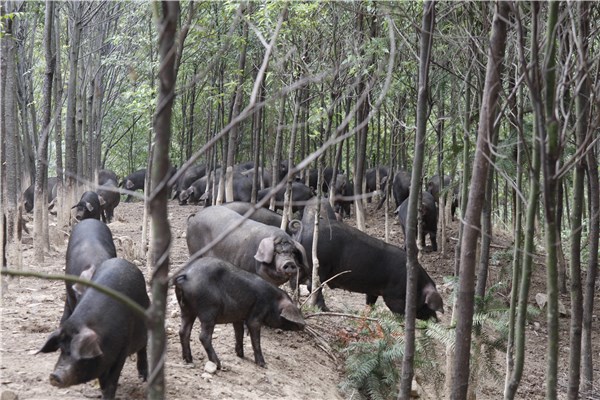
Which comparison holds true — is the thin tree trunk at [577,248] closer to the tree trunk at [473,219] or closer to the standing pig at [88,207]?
the tree trunk at [473,219]

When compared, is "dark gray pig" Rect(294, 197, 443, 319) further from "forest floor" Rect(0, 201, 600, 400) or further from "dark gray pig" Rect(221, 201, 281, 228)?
"dark gray pig" Rect(221, 201, 281, 228)

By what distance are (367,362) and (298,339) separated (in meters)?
→ 1.11

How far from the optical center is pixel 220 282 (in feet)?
24.5

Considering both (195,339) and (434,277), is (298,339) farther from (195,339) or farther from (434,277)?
(434,277)

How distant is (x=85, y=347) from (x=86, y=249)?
2.78 m

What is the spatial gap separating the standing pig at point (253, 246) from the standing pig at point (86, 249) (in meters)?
1.34

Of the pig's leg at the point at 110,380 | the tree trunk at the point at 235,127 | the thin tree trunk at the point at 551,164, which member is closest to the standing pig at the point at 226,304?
the pig's leg at the point at 110,380

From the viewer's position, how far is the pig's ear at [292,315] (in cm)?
773

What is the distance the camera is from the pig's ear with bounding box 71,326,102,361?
5.41 m

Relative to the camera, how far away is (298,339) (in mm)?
9180

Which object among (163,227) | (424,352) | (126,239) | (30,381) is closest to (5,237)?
(126,239)

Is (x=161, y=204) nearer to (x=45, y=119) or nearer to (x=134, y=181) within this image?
(x=45, y=119)

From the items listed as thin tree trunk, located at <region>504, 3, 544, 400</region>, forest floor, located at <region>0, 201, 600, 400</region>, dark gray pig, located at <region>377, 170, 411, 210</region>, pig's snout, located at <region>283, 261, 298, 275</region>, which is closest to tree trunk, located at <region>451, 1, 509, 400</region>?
thin tree trunk, located at <region>504, 3, 544, 400</region>

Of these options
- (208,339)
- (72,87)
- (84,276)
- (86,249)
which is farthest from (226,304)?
(72,87)
